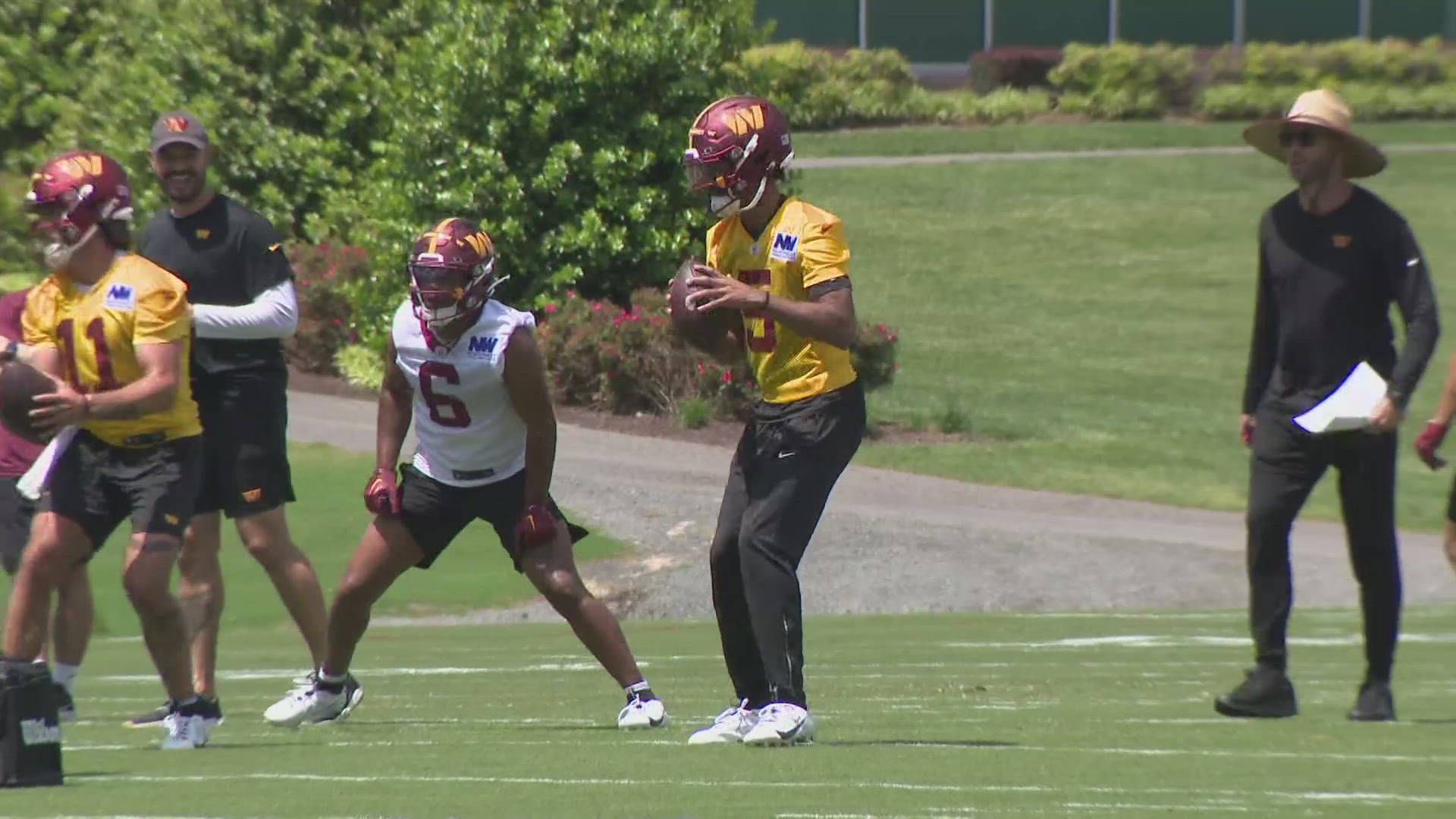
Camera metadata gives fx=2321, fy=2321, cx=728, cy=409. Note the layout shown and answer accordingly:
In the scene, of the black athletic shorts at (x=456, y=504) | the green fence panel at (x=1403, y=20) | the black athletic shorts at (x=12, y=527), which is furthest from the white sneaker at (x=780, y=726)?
the green fence panel at (x=1403, y=20)

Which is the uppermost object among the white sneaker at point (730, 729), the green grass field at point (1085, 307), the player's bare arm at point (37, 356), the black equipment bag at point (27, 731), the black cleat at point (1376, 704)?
the player's bare arm at point (37, 356)

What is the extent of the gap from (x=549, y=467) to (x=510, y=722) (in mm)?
1142

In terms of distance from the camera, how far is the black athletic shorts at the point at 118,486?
7414 mm

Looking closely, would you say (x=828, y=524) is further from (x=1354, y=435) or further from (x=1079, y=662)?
(x=1354, y=435)

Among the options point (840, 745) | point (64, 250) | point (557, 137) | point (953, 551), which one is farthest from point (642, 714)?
point (557, 137)

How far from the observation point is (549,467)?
26.0ft

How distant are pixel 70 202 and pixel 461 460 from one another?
159 cm

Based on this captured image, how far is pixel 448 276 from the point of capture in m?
7.72

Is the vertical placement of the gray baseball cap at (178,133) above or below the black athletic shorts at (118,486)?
above

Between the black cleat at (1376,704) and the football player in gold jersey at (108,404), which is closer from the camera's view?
the football player in gold jersey at (108,404)

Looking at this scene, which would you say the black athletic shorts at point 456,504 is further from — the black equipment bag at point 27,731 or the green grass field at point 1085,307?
the green grass field at point 1085,307

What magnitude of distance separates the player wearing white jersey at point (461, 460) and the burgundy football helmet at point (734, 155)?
1.01m

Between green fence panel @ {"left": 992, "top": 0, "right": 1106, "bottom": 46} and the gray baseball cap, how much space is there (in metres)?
41.1

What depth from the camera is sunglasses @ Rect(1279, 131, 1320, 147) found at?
7.87 m
